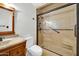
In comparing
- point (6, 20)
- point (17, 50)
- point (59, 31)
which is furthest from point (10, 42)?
point (59, 31)

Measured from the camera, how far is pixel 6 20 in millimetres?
1038

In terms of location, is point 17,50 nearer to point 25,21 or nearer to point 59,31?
point 25,21

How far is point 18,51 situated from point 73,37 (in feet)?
1.82

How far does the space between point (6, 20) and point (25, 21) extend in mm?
189

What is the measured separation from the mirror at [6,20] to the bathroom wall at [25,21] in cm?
5

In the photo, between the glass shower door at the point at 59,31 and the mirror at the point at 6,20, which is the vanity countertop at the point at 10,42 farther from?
the glass shower door at the point at 59,31

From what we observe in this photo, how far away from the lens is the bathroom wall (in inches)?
39.9

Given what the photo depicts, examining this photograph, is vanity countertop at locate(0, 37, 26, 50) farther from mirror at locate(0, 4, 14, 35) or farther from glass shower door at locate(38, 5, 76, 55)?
glass shower door at locate(38, 5, 76, 55)

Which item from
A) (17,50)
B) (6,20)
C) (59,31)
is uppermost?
(6,20)

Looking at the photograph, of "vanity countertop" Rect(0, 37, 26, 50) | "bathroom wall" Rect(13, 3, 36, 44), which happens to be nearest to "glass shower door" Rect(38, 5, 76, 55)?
"bathroom wall" Rect(13, 3, 36, 44)

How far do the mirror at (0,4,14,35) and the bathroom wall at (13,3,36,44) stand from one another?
0.05 meters

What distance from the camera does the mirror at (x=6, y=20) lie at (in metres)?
1.01

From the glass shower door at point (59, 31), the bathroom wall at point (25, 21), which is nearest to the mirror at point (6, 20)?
the bathroom wall at point (25, 21)

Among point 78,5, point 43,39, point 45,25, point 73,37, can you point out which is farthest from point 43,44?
point 78,5
